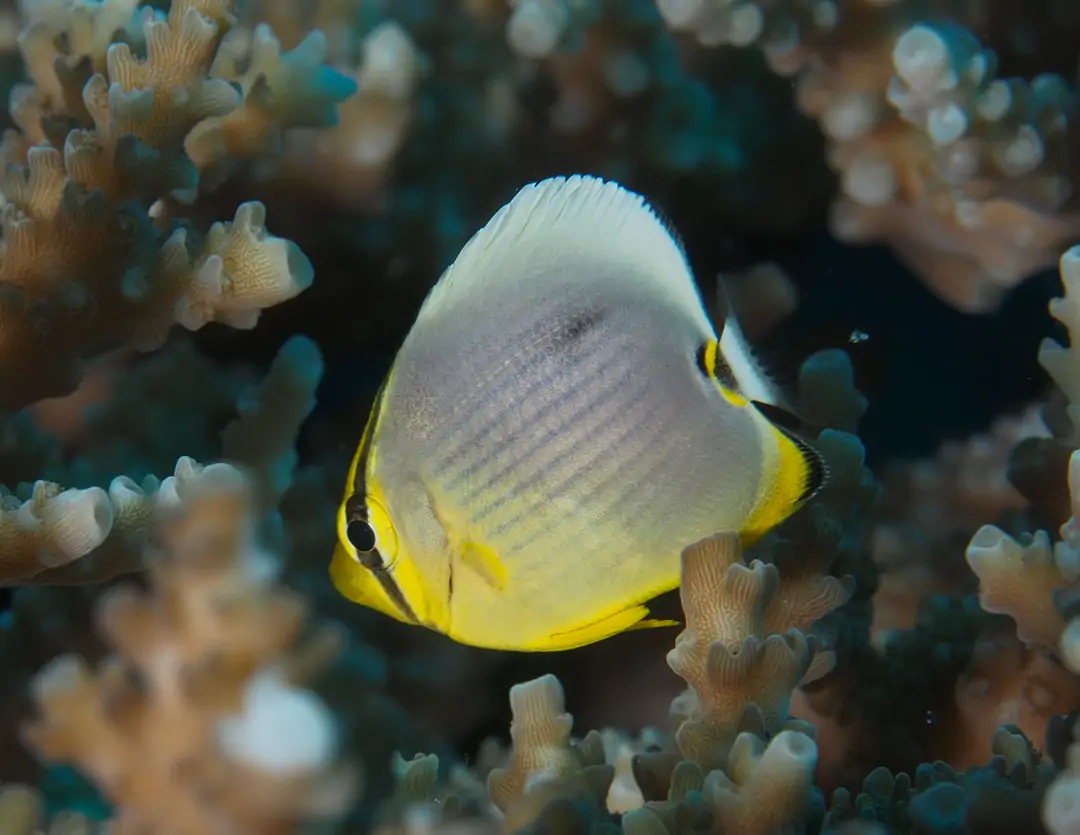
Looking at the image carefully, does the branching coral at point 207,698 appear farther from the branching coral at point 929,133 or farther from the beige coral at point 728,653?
the branching coral at point 929,133

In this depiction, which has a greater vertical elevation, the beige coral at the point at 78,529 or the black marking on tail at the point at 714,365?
the black marking on tail at the point at 714,365

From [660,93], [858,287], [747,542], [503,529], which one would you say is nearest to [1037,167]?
[858,287]

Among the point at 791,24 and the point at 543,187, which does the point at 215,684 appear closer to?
the point at 543,187

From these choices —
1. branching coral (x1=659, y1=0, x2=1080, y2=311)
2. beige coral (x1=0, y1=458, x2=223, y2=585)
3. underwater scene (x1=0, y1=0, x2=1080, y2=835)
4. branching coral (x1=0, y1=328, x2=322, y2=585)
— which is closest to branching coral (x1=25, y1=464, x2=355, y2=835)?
underwater scene (x1=0, y1=0, x2=1080, y2=835)

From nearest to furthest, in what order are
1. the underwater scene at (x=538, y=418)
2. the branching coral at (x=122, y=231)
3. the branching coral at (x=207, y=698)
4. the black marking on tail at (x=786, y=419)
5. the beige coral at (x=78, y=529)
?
the branching coral at (x=207, y=698) < the underwater scene at (x=538, y=418) < the beige coral at (x=78, y=529) < the branching coral at (x=122, y=231) < the black marking on tail at (x=786, y=419)

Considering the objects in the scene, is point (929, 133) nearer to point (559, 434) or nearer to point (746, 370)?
point (746, 370)

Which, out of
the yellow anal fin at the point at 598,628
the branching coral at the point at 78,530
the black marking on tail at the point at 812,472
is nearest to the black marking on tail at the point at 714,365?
the black marking on tail at the point at 812,472

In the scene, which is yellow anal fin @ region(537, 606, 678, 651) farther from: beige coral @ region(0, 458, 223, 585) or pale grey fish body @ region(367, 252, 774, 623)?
Result: beige coral @ region(0, 458, 223, 585)

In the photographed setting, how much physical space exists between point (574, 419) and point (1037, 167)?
126cm

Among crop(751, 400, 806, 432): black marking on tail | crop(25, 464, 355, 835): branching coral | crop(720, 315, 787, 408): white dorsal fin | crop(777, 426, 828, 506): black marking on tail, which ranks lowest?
crop(751, 400, 806, 432): black marking on tail

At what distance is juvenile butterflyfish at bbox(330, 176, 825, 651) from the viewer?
1.26m

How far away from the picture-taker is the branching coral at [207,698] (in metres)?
0.75

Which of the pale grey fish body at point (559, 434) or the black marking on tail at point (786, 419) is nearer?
the pale grey fish body at point (559, 434)

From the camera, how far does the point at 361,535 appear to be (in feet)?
4.08
